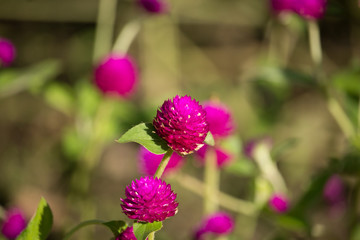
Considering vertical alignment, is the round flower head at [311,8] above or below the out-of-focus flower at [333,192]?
above

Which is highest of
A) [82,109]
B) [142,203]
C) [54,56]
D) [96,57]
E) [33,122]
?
[142,203]

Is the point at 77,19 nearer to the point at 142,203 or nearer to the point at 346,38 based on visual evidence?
the point at 346,38

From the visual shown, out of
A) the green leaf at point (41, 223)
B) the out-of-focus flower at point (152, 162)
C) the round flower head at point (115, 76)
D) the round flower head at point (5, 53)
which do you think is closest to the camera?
the green leaf at point (41, 223)

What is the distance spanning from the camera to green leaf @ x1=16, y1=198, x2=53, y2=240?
2.92 feet

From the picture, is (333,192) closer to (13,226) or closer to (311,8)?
(311,8)

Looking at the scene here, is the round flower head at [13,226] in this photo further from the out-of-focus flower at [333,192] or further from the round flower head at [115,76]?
the out-of-focus flower at [333,192]

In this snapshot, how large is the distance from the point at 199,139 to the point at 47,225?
295mm

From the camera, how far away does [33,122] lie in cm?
267

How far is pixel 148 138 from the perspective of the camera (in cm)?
83

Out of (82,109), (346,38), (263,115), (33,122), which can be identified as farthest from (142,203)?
(346,38)

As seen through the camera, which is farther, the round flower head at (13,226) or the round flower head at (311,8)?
the round flower head at (311,8)

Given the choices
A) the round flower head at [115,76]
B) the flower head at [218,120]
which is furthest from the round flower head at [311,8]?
the round flower head at [115,76]

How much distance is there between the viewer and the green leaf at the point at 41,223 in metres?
0.89

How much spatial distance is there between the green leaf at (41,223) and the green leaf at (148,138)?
0.21 meters
